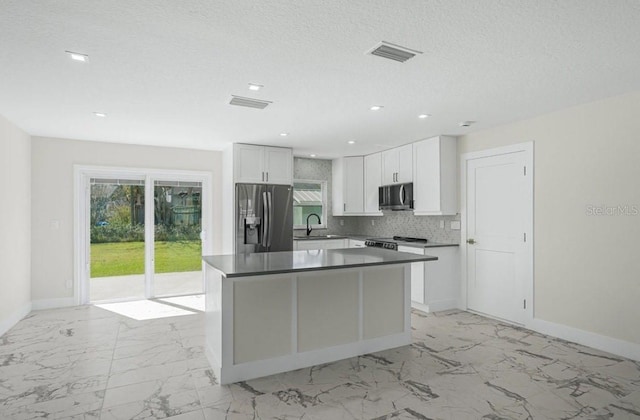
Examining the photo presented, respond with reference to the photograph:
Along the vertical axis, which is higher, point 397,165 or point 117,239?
point 397,165

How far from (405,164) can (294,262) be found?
314 centimetres

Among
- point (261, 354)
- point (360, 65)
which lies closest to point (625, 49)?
point (360, 65)

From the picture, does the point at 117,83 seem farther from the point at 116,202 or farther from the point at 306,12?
the point at 116,202

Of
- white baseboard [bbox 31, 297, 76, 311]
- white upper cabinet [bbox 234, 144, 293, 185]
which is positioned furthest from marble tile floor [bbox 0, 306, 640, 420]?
white upper cabinet [bbox 234, 144, 293, 185]

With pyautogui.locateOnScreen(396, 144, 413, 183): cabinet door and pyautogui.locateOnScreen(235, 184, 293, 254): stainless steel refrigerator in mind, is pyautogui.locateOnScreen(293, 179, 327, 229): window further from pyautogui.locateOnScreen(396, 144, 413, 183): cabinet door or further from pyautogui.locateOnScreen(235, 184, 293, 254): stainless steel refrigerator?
pyautogui.locateOnScreen(396, 144, 413, 183): cabinet door

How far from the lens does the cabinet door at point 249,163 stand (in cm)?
547

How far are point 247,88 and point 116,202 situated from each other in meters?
3.67

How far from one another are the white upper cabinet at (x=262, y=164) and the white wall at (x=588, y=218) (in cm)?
330

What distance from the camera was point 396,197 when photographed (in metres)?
5.67

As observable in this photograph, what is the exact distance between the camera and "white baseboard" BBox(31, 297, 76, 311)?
5.01m

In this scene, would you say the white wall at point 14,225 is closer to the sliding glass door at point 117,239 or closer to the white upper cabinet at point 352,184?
the sliding glass door at point 117,239

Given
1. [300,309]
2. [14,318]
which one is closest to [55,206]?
[14,318]

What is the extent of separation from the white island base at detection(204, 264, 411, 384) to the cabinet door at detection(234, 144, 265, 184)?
7.99 feet

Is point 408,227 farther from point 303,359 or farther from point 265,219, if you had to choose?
point 303,359
